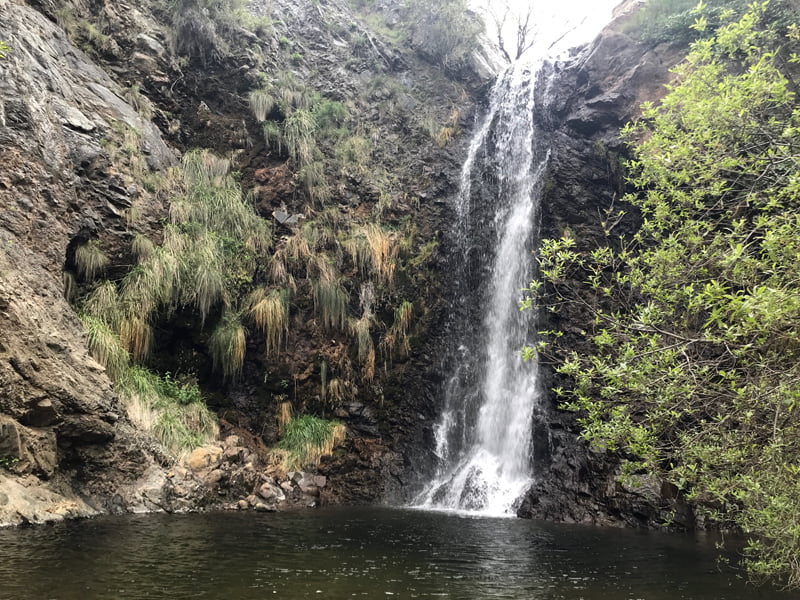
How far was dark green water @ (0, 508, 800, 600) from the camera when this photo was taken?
4781mm

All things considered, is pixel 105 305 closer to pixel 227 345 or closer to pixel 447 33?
pixel 227 345

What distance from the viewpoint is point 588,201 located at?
1526 centimetres

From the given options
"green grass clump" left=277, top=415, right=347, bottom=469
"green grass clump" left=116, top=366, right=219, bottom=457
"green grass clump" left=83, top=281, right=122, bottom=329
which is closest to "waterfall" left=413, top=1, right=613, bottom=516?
"green grass clump" left=277, top=415, right=347, bottom=469

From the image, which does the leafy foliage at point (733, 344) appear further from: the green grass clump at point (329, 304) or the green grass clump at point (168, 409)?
the green grass clump at point (329, 304)

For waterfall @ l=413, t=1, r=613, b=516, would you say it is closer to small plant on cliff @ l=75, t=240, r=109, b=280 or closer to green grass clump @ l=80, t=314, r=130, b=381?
green grass clump @ l=80, t=314, r=130, b=381

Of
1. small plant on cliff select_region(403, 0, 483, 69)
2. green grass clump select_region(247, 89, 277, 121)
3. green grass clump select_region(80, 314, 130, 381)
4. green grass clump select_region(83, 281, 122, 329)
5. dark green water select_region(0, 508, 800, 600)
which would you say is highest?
small plant on cliff select_region(403, 0, 483, 69)

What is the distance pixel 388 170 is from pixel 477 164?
2899 millimetres

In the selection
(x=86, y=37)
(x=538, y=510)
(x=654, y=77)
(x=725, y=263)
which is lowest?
(x=538, y=510)

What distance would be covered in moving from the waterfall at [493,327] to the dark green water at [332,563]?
393 centimetres

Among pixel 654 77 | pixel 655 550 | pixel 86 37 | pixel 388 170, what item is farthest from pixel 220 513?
pixel 654 77

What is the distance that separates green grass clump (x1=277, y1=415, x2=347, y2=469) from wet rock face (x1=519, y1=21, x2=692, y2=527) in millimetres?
4502

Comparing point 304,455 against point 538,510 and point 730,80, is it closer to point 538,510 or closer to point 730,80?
point 538,510

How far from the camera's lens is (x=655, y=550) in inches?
308

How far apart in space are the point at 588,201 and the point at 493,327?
179 inches
